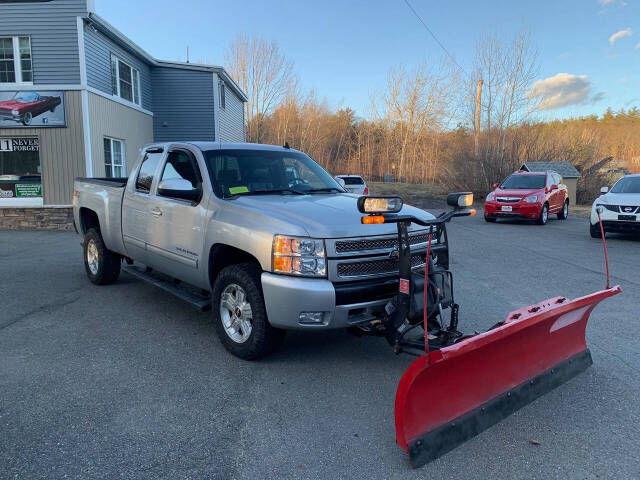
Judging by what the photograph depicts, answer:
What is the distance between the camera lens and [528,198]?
1628 centimetres

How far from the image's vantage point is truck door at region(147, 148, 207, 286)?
493 centimetres

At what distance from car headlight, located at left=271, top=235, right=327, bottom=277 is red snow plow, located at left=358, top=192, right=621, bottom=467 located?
491 mm

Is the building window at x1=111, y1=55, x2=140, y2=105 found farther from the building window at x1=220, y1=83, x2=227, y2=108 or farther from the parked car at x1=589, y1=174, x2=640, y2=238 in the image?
the parked car at x1=589, y1=174, x2=640, y2=238

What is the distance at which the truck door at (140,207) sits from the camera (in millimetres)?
5848

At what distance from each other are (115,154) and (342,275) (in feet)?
48.6

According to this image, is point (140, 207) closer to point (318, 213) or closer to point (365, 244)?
point (318, 213)

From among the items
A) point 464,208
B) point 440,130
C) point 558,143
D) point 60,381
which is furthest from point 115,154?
point 440,130

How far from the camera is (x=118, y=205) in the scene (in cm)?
646

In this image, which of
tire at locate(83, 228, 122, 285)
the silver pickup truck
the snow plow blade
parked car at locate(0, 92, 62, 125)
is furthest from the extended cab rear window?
the snow plow blade

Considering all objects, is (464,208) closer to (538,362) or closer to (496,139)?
(538,362)

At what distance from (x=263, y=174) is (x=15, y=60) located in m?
12.7

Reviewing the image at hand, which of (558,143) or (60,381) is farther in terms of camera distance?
(558,143)

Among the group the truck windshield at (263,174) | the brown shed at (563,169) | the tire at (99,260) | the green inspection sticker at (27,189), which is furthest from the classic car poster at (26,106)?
the brown shed at (563,169)

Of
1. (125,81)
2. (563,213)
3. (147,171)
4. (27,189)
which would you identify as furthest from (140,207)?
(563,213)
